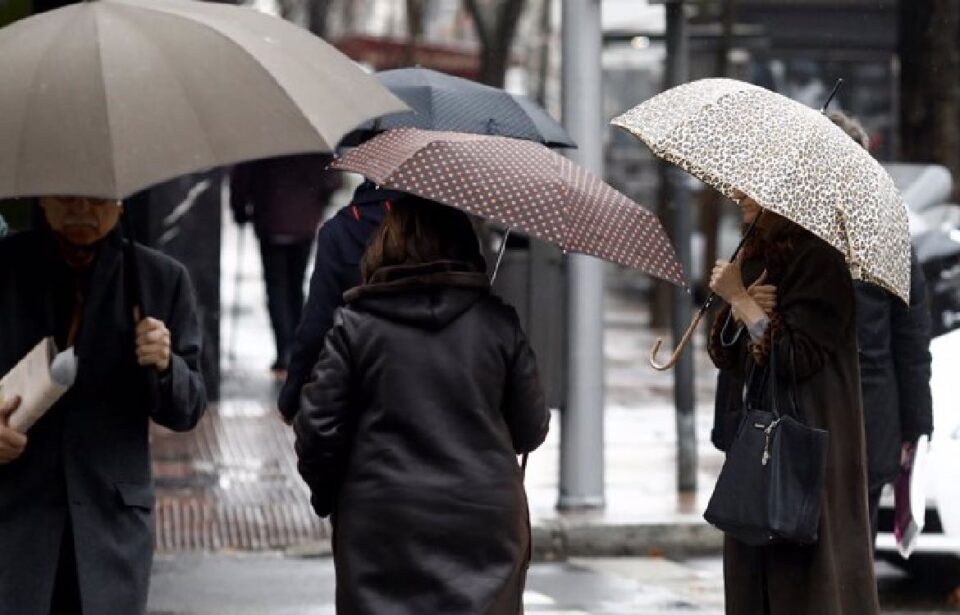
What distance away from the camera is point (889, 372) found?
7.43m

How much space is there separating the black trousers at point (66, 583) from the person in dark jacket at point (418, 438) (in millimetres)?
575

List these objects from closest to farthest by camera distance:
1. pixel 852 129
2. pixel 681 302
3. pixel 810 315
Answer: pixel 810 315
pixel 852 129
pixel 681 302

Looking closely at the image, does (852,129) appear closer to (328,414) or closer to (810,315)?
(810,315)

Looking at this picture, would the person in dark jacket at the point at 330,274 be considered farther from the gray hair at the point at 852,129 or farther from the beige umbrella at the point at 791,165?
the gray hair at the point at 852,129

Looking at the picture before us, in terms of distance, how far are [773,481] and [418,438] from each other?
122 centimetres

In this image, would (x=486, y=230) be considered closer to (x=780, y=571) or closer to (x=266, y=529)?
(x=266, y=529)

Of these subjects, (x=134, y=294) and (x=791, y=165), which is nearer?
(x=134, y=294)

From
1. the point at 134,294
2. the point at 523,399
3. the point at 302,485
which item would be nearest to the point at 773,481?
the point at 523,399

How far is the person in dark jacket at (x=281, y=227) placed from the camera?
16.6 metres

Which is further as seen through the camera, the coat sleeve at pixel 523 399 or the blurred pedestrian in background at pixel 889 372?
the blurred pedestrian in background at pixel 889 372

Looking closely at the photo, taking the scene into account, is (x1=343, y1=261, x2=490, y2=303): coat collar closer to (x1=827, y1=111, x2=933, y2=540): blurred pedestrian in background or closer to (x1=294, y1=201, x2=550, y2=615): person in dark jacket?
(x1=294, y1=201, x2=550, y2=615): person in dark jacket

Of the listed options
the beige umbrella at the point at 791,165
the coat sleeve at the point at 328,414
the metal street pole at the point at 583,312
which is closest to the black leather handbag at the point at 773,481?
the beige umbrella at the point at 791,165

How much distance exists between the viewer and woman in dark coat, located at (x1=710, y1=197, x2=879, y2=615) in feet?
20.1

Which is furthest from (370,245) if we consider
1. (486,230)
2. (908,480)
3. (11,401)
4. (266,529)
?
(486,230)
